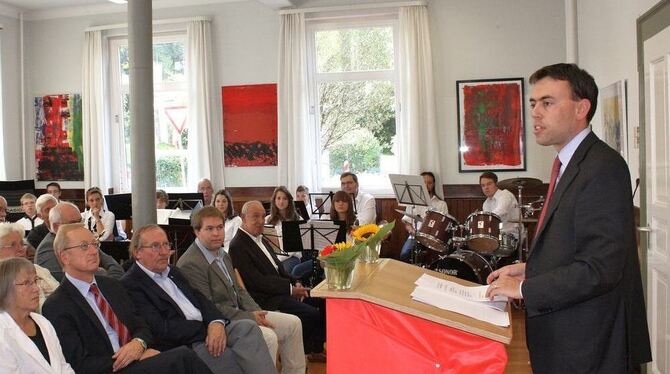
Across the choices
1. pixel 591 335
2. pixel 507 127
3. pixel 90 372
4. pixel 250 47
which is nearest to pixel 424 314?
pixel 591 335

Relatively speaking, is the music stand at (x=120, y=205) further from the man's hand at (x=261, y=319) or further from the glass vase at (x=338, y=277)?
the glass vase at (x=338, y=277)

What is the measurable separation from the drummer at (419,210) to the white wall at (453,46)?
487 millimetres

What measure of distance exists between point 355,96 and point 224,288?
18.8 feet

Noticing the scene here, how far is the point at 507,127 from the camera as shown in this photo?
28.3 feet

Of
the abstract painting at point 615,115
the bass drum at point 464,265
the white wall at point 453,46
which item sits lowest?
the bass drum at point 464,265

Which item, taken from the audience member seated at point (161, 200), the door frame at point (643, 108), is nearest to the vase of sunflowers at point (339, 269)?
the door frame at point (643, 108)

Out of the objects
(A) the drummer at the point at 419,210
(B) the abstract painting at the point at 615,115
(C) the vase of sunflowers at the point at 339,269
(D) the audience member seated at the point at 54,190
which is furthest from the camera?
(D) the audience member seated at the point at 54,190

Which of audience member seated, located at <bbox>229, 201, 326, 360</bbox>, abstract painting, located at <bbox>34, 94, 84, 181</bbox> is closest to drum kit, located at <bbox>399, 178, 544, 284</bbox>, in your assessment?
audience member seated, located at <bbox>229, 201, 326, 360</bbox>

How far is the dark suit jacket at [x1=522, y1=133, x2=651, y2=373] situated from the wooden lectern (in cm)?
20

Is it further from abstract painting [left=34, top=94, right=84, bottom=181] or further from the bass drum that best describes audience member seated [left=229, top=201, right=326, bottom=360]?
abstract painting [left=34, top=94, right=84, bottom=181]

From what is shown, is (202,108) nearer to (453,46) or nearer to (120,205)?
(120,205)

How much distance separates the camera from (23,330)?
2.63 metres

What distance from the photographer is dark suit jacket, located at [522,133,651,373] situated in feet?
5.39

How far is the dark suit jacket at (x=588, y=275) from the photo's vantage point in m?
1.64
